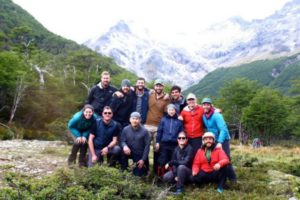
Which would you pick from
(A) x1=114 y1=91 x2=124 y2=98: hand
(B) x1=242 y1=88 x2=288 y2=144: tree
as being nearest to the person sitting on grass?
(A) x1=114 y1=91 x2=124 y2=98: hand

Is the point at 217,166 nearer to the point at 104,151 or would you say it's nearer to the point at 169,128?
the point at 169,128

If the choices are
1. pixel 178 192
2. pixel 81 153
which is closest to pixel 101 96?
pixel 81 153

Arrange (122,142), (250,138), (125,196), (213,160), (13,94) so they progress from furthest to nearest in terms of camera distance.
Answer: (250,138), (13,94), (122,142), (213,160), (125,196)

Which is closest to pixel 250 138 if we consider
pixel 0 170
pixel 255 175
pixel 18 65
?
pixel 18 65

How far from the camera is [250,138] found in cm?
5606

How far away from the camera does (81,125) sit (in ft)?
29.3

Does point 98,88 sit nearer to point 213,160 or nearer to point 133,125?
point 133,125

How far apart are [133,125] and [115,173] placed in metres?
1.68

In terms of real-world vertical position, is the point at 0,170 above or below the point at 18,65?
below

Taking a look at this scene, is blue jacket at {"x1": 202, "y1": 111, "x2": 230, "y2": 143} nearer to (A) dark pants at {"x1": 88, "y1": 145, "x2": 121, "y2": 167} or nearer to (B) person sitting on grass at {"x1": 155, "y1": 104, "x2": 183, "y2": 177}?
(B) person sitting on grass at {"x1": 155, "y1": 104, "x2": 183, "y2": 177}

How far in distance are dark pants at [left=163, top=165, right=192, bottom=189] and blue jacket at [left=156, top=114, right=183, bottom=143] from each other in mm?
767

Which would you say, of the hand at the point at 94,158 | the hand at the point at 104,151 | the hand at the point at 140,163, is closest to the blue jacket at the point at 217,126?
the hand at the point at 140,163

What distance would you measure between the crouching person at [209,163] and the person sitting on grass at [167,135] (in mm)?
763

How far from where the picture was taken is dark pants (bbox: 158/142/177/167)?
29.1 ft
